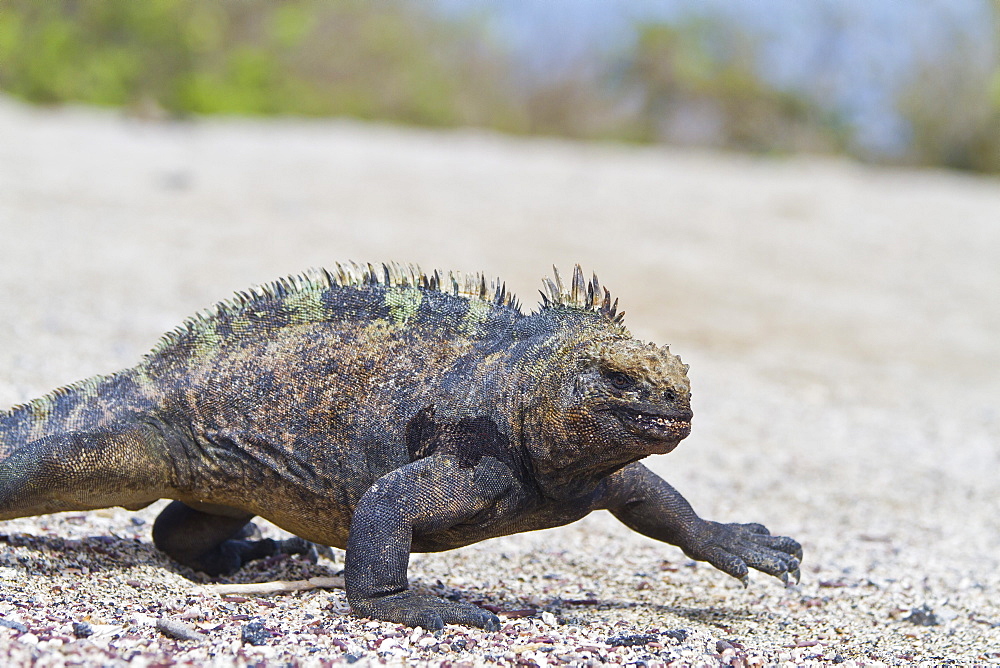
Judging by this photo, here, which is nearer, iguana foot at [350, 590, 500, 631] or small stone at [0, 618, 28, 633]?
small stone at [0, 618, 28, 633]

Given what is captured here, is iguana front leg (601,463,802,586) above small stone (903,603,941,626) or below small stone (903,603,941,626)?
above

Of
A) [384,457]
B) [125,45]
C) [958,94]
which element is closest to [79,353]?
[384,457]

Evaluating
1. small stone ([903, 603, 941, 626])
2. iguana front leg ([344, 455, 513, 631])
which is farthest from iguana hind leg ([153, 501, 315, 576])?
small stone ([903, 603, 941, 626])

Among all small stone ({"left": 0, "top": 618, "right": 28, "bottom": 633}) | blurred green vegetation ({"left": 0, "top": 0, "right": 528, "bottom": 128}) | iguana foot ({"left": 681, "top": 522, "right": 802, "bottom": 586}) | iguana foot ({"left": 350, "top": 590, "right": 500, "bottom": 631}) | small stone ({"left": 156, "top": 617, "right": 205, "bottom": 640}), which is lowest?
small stone ({"left": 0, "top": 618, "right": 28, "bottom": 633})

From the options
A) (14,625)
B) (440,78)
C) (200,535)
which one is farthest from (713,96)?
(14,625)

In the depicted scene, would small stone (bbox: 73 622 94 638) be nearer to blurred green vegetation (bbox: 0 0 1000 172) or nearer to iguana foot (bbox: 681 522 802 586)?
iguana foot (bbox: 681 522 802 586)

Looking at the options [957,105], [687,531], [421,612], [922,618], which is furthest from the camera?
[957,105]

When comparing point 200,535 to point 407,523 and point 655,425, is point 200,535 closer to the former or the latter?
point 407,523
